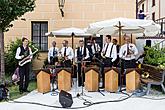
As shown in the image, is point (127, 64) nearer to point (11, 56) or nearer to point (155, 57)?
point (155, 57)

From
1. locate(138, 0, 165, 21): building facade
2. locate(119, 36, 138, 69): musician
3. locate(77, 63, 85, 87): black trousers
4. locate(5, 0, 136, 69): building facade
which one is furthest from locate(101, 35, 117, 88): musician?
locate(138, 0, 165, 21): building facade

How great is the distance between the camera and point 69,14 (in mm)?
18531

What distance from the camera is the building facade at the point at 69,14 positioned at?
60.4ft

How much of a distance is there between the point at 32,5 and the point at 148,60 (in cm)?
474

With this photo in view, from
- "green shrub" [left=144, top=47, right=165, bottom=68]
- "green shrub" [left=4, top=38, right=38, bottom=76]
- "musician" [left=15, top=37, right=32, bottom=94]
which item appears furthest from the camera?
"green shrub" [left=4, top=38, right=38, bottom=76]

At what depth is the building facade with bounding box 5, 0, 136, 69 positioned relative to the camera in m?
18.4

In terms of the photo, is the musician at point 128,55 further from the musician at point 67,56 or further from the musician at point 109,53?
the musician at point 67,56

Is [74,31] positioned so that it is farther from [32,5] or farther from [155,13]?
[155,13]

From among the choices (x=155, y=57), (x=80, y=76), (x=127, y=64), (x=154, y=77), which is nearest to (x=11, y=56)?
(x=80, y=76)

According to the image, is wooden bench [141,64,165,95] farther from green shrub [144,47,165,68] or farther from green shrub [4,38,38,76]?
green shrub [4,38,38,76]

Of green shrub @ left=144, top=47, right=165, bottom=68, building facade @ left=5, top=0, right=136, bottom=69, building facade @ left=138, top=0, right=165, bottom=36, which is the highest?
building facade @ left=138, top=0, right=165, bottom=36

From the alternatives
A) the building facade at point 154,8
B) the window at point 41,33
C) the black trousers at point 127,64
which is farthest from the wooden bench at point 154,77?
the building facade at point 154,8

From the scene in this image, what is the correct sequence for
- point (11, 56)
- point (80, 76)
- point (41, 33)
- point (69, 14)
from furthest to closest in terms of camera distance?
point (41, 33)
point (69, 14)
point (11, 56)
point (80, 76)

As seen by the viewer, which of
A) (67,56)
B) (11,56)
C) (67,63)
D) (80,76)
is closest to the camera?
(80,76)
